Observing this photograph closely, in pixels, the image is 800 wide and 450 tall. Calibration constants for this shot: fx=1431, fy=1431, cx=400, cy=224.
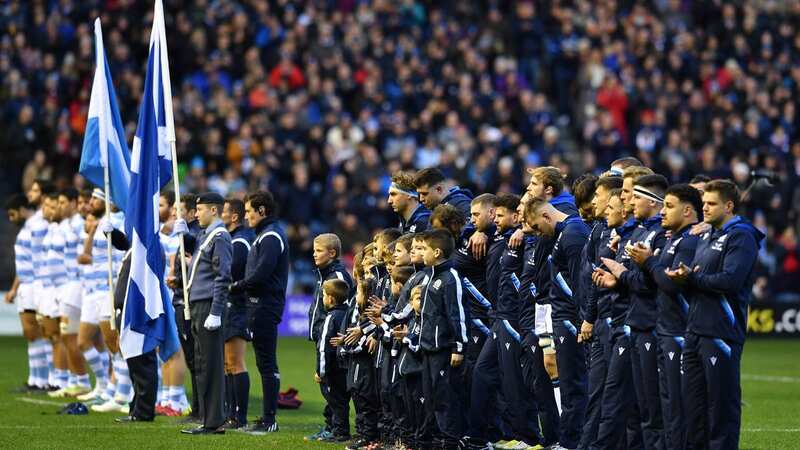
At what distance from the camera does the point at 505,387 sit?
13.0m

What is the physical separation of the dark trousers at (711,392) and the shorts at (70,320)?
10.5 metres

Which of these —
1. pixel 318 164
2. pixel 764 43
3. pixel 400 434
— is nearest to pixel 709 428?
pixel 400 434

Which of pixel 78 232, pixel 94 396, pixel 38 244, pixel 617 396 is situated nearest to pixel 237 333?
pixel 94 396

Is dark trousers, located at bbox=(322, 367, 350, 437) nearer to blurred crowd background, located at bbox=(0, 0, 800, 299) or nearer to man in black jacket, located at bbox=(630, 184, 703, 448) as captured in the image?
man in black jacket, located at bbox=(630, 184, 703, 448)

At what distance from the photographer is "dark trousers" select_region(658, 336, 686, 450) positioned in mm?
10531

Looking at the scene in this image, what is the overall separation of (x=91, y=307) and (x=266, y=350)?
4.11 metres

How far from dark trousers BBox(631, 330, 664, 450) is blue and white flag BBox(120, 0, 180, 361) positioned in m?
5.78

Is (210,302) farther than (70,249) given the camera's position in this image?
No

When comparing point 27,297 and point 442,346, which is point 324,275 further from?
point 27,297

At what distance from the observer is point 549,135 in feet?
107

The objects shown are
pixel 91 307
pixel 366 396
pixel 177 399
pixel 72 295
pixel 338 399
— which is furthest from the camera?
pixel 72 295

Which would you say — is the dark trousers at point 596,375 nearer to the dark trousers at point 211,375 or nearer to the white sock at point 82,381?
the dark trousers at point 211,375

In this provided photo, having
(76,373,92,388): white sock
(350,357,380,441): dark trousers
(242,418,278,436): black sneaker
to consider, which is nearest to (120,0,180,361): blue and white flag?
(242,418,278,436): black sneaker

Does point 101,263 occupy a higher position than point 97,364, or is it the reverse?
point 101,263
